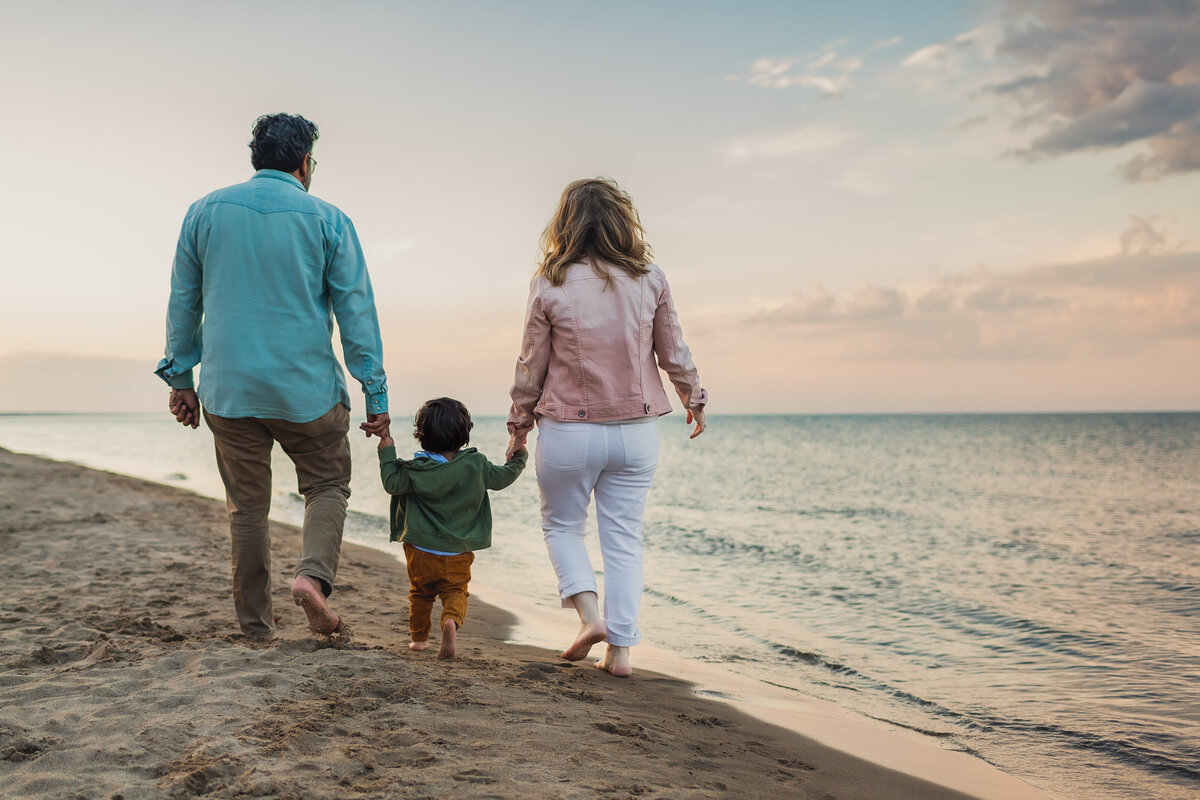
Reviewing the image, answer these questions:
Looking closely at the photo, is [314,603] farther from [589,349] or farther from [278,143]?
[278,143]

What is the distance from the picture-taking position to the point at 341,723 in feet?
8.07

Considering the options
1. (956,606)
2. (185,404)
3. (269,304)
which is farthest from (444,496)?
(956,606)

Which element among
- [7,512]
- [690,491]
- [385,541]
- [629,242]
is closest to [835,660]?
[629,242]

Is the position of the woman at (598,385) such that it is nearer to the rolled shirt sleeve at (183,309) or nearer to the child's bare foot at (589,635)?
the child's bare foot at (589,635)

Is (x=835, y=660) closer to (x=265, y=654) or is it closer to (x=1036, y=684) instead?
(x=1036, y=684)

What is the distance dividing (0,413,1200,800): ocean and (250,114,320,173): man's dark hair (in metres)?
3.44

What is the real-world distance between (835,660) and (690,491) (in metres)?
12.2

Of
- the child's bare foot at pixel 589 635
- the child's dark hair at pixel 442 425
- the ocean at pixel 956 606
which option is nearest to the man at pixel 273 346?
the child's dark hair at pixel 442 425

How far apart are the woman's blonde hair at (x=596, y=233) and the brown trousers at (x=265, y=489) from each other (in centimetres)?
115

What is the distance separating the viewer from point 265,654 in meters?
3.08

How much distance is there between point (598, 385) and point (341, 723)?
156 centimetres

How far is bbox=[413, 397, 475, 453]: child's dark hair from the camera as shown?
3.40 meters

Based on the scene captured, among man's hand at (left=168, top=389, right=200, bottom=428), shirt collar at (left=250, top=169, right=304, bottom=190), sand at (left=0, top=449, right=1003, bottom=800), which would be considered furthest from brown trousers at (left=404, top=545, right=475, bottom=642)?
shirt collar at (left=250, top=169, right=304, bottom=190)

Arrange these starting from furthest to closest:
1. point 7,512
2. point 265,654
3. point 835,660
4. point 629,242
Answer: point 7,512
point 835,660
point 629,242
point 265,654
